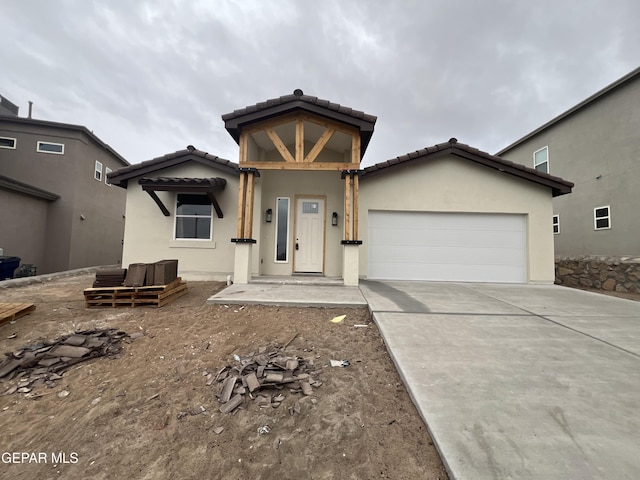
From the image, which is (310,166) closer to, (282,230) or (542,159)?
(282,230)

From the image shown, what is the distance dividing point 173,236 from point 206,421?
683 cm

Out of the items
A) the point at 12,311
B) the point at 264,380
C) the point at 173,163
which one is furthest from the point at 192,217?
the point at 264,380

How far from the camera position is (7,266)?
8.15 m

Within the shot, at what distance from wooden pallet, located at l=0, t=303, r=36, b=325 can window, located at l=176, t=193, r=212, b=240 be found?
143 inches

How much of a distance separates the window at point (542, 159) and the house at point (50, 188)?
20195 millimetres

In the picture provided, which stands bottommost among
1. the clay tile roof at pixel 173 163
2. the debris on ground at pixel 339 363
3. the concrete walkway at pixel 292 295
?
the debris on ground at pixel 339 363

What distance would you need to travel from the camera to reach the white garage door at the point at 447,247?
24.9ft

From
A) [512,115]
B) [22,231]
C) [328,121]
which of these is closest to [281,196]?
[328,121]

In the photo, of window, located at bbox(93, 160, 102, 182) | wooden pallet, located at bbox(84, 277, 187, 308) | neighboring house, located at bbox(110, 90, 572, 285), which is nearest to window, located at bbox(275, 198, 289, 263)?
neighboring house, located at bbox(110, 90, 572, 285)

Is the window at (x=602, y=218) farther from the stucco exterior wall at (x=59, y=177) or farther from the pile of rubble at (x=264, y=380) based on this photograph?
the stucco exterior wall at (x=59, y=177)

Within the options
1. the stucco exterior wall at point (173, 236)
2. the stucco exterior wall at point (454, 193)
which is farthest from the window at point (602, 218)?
the stucco exterior wall at point (173, 236)

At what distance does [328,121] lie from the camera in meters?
6.38

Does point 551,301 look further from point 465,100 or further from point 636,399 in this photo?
point 465,100

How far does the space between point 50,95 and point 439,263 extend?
23.2 meters
